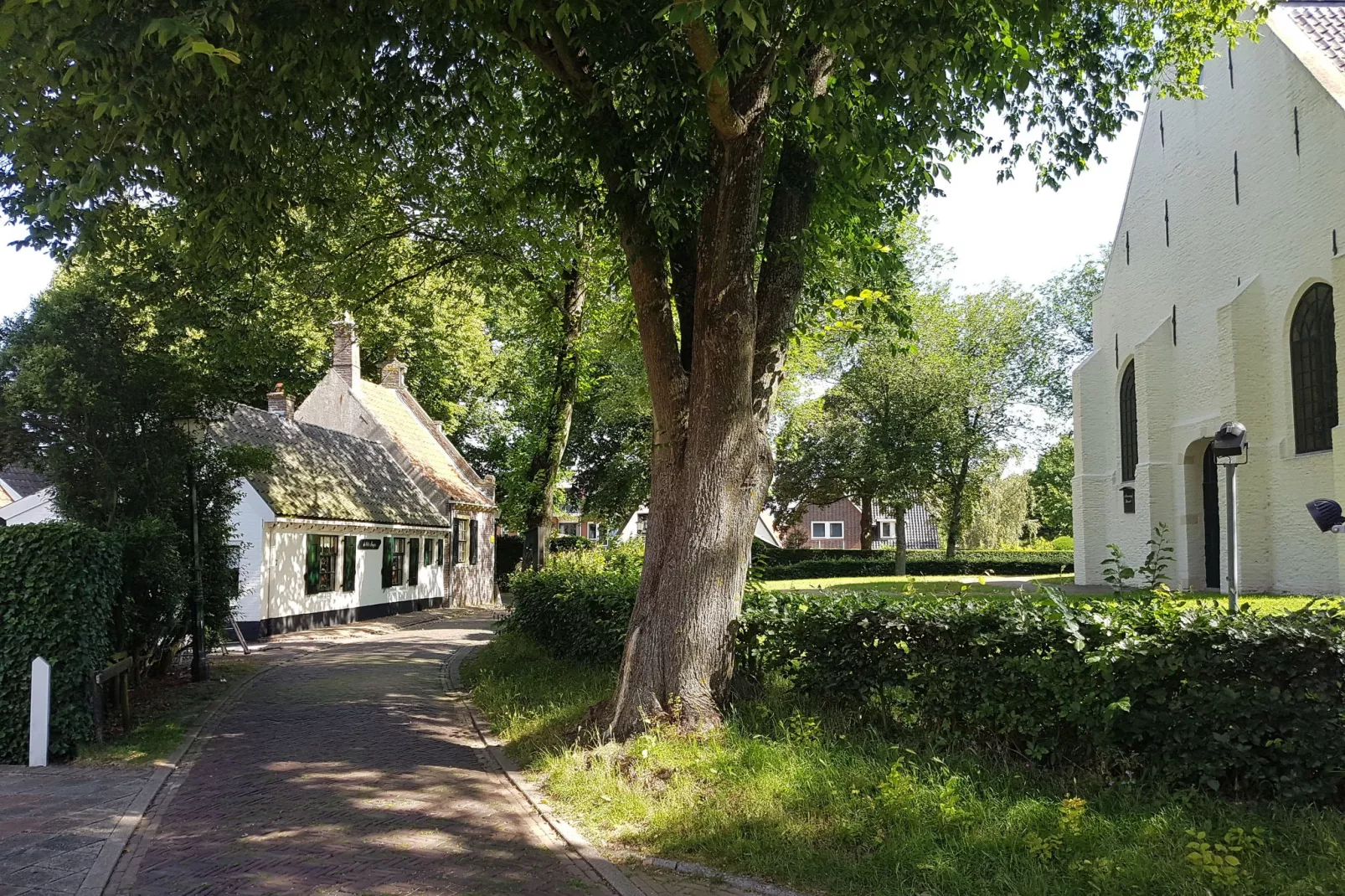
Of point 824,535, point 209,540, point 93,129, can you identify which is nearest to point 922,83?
point 93,129

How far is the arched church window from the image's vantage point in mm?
26953

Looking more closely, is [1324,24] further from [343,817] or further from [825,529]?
[825,529]

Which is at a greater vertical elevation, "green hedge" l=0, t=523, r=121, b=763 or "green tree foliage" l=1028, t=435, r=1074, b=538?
"green tree foliage" l=1028, t=435, r=1074, b=538

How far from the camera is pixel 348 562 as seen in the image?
2606 cm

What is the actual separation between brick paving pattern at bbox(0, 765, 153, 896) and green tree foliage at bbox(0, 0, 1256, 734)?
394 centimetres

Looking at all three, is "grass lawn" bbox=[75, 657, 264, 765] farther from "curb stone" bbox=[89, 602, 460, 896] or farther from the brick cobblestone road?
the brick cobblestone road

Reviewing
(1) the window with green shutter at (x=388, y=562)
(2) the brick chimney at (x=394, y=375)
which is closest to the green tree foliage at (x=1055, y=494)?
(2) the brick chimney at (x=394, y=375)

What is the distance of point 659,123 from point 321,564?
61.3 ft

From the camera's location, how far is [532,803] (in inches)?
288

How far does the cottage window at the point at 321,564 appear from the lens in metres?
23.8

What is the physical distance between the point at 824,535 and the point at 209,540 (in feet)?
226

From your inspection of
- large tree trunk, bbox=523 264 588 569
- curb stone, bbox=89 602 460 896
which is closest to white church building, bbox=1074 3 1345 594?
large tree trunk, bbox=523 264 588 569

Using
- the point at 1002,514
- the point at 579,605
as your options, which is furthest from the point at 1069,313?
the point at 579,605

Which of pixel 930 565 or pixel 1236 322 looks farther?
pixel 930 565
